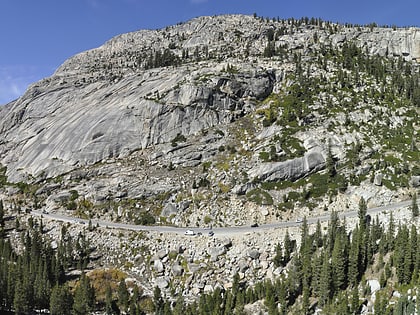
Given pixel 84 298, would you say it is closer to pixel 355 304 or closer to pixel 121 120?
pixel 355 304

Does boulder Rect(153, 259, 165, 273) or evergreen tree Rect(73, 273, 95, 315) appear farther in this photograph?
boulder Rect(153, 259, 165, 273)

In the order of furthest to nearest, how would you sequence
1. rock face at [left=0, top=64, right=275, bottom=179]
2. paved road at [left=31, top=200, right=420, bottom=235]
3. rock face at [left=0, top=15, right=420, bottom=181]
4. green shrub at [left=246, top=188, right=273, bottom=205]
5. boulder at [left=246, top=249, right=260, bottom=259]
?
rock face at [left=0, top=15, right=420, bottom=181] < rock face at [left=0, top=64, right=275, bottom=179] < green shrub at [left=246, top=188, right=273, bottom=205] < paved road at [left=31, top=200, right=420, bottom=235] < boulder at [left=246, top=249, right=260, bottom=259]

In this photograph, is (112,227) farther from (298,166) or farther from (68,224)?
(298,166)

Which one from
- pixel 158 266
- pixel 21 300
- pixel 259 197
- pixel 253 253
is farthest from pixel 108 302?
pixel 259 197

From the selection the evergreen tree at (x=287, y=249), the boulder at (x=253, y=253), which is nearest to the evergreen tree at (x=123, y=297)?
the boulder at (x=253, y=253)

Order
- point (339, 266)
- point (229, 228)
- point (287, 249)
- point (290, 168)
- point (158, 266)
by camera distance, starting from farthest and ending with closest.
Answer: point (290, 168) < point (229, 228) < point (158, 266) < point (287, 249) < point (339, 266)

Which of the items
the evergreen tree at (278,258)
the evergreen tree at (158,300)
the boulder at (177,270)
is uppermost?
the evergreen tree at (278,258)

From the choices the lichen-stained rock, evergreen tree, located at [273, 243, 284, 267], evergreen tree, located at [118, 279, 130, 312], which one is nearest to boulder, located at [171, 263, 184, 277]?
evergreen tree, located at [118, 279, 130, 312]

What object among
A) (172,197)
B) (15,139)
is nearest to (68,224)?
(172,197)

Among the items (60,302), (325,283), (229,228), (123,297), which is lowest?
(123,297)

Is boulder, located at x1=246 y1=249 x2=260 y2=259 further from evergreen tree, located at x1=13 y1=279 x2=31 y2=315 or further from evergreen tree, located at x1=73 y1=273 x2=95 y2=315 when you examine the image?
evergreen tree, located at x1=13 y1=279 x2=31 y2=315

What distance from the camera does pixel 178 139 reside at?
132500mm

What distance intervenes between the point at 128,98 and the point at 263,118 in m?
60.2

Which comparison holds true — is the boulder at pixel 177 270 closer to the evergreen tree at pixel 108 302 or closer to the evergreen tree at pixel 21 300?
the evergreen tree at pixel 108 302
